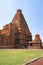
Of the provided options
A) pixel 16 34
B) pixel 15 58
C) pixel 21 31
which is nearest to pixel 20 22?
pixel 21 31

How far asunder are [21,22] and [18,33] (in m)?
5.54

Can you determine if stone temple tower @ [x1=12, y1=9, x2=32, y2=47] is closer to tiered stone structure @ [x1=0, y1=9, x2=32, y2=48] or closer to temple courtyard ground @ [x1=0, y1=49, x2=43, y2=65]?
tiered stone structure @ [x1=0, y1=9, x2=32, y2=48]

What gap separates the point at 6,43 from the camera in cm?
4397

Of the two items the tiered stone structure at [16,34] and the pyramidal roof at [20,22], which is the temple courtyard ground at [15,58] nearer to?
the tiered stone structure at [16,34]

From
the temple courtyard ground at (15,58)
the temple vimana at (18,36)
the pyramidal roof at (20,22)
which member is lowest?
the temple courtyard ground at (15,58)

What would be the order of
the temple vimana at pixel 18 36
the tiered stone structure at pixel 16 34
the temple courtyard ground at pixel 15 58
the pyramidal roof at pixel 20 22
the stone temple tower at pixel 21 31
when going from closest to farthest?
the temple courtyard ground at pixel 15 58 < the tiered stone structure at pixel 16 34 < the temple vimana at pixel 18 36 < the stone temple tower at pixel 21 31 < the pyramidal roof at pixel 20 22

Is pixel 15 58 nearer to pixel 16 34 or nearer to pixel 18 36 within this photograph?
pixel 18 36

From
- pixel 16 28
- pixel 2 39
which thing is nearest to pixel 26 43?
pixel 16 28

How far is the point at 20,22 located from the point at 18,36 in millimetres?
6237

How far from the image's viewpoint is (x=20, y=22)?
52312mm

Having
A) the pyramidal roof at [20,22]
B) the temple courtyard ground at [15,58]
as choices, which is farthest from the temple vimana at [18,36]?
the temple courtyard ground at [15,58]

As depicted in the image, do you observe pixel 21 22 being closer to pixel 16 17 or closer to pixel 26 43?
pixel 16 17

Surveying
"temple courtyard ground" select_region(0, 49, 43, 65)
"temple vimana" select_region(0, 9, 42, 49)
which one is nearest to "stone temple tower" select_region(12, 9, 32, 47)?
"temple vimana" select_region(0, 9, 42, 49)

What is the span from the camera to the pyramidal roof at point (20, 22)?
2044 inches
